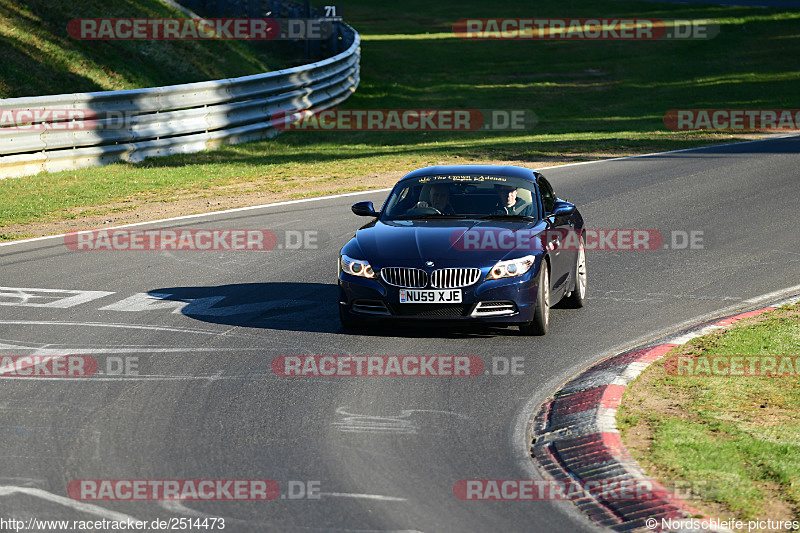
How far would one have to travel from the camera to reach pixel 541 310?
33.5ft

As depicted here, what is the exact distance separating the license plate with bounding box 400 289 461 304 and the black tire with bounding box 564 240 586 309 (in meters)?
2.02

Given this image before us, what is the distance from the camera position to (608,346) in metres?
9.95

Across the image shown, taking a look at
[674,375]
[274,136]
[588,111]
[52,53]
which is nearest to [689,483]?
[674,375]

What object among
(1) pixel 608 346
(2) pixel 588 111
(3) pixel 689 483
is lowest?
(2) pixel 588 111

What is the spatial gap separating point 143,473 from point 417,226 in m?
4.78

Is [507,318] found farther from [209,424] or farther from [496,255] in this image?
[209,424]
